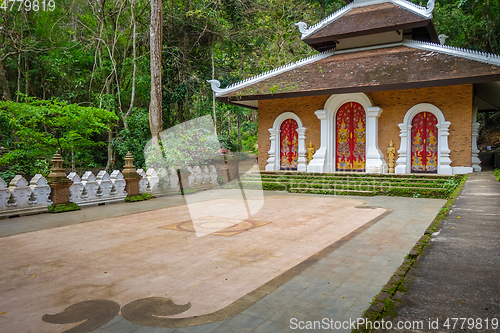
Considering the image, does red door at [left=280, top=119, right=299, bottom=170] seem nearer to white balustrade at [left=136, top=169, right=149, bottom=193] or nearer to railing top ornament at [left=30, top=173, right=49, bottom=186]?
white balustrade at [left=136, top=169, right=149, bottom=193]

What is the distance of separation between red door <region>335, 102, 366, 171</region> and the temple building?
46 mm

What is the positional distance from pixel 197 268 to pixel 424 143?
13.2m

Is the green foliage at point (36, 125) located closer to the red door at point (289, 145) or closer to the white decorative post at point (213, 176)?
Answer: the white decorative post at point (213, 176)

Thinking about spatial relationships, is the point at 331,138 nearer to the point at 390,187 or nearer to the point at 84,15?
the point at 390,187

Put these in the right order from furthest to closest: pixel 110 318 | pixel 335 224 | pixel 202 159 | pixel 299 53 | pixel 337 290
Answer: pixel 299 53 → pixel 202 159 → pixel 335 224 → pixel 337 290 → pixel 110 318

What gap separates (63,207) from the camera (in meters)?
9.68

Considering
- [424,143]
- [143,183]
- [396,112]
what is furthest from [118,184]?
[424,143]

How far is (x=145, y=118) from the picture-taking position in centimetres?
1694

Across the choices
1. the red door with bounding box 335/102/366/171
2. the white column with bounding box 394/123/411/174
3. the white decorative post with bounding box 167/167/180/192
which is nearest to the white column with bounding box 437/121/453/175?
the white column with bounding box 394/123/411/174

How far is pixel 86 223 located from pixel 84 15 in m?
17.5

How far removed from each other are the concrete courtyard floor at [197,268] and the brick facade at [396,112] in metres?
6.92

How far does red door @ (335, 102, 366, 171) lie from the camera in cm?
1612

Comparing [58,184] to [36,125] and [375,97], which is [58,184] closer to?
[36,125]

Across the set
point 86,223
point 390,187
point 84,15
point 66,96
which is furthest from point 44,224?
point 84,15
